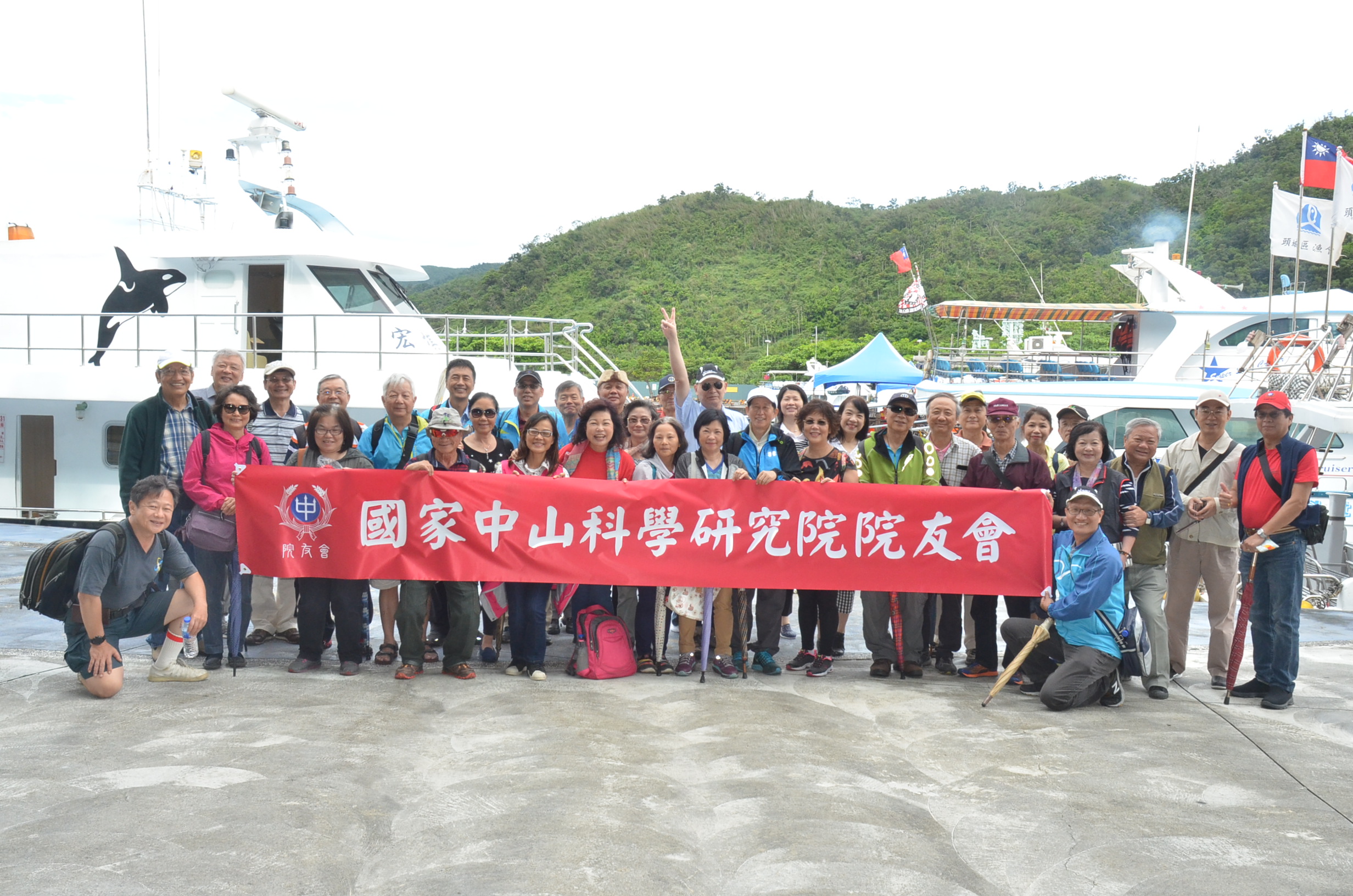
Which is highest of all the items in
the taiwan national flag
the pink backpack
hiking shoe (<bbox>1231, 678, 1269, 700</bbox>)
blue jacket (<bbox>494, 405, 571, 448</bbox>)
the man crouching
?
the taiwan national flag

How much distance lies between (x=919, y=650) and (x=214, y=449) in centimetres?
454

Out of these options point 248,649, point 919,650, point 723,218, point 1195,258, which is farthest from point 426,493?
point 723,218

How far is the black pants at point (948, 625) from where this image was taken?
6309mm

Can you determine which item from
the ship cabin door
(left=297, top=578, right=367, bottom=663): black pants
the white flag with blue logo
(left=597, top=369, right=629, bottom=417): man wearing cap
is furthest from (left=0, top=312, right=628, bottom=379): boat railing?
the white flag with blue logo

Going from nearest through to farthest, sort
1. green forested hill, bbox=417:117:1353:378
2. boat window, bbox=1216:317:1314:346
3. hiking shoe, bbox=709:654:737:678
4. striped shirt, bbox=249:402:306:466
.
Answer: hiking shoe, bbox=709:654:737:678 < striped shirt, bbox=249:402:306:466 < boat window, bbox=1216:317:1314:346 < green forested hill, bbox=417:117:1353:378

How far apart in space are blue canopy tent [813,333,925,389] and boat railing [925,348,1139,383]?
917 millimetres

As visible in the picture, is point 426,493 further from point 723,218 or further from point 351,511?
point 723,218

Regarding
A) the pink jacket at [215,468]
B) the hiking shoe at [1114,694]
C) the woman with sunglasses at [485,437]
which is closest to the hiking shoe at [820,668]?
the hiking shoe at [1114,694]

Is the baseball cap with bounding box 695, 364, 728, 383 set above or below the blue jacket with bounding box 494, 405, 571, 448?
above

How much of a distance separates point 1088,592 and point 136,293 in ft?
37.7

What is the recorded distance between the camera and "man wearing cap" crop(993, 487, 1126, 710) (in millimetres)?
5426

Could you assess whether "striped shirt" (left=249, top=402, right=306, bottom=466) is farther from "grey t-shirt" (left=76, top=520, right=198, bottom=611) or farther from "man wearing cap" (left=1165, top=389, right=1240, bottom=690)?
"man wearing cap" (left=1165, top=389, right=1240, bottom=690)

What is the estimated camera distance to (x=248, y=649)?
649cm

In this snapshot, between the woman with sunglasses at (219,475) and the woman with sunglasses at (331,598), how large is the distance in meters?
0.31
